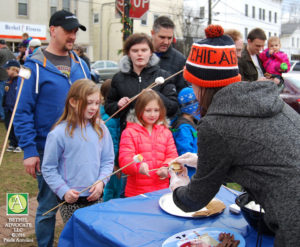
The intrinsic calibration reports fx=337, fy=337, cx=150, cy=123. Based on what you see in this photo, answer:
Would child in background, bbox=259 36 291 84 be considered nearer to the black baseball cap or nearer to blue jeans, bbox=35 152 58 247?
the black baseball cap

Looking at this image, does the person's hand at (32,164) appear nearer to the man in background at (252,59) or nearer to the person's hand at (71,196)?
the person's hand at (71,196)

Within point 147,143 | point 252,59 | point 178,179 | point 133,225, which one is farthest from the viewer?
point 252,59

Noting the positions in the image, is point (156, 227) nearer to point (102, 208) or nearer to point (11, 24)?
A: point (102, 208)

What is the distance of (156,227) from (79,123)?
1116 mm

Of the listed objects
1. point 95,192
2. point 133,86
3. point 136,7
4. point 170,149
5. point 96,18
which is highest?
point 96,18

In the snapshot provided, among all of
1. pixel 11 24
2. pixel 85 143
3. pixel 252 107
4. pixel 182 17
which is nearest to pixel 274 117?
pixel 252 107

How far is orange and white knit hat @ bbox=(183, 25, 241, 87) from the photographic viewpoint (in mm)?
1521

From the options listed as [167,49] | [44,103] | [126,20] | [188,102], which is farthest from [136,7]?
[44,103]

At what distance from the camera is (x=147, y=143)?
279 centimetres

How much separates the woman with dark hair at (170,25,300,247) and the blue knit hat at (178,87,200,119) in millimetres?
1763

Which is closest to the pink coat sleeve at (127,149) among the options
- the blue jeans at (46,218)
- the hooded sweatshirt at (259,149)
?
the blue jeans at (46,218)

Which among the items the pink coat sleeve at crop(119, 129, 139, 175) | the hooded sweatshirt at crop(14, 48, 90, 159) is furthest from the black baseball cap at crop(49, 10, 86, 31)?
the pink coat sleeve at crop(119, 129, 139, 175)

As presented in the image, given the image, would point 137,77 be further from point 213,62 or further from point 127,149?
point 213,62

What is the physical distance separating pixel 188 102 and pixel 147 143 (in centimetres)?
67
